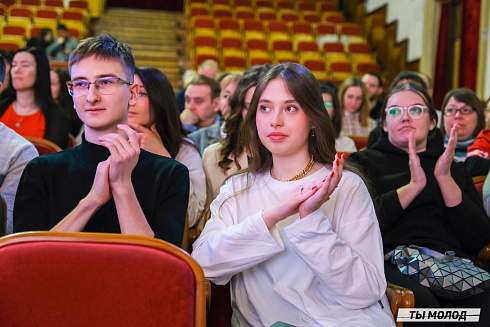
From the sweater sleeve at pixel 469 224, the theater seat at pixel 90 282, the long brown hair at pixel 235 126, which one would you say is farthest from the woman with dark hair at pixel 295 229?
the long brown hair at pixel 235 126

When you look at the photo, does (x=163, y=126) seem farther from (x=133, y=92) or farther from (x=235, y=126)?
(x=133, y=92)

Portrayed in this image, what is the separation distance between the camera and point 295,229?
4.26ft

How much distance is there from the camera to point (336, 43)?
9.00 metres

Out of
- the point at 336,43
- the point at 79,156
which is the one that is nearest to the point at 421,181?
the point at 79,156

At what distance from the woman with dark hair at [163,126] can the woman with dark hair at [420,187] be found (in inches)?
27.5

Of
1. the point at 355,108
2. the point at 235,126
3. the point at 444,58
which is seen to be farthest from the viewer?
the point at 444,58

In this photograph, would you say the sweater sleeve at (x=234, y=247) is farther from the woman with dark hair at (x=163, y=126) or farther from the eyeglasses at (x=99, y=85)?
the woman with dark hair at (x=163, y=126)

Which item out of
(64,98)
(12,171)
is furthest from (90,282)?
(64,98)

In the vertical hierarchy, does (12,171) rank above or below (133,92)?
below

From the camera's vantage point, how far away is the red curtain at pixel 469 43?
721 cm

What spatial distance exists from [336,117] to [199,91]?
90cm

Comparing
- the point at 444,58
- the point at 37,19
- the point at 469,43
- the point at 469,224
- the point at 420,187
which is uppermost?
the point at 37,19

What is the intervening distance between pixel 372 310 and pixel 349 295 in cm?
10

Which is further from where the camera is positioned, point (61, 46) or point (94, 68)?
point (61, 46)
